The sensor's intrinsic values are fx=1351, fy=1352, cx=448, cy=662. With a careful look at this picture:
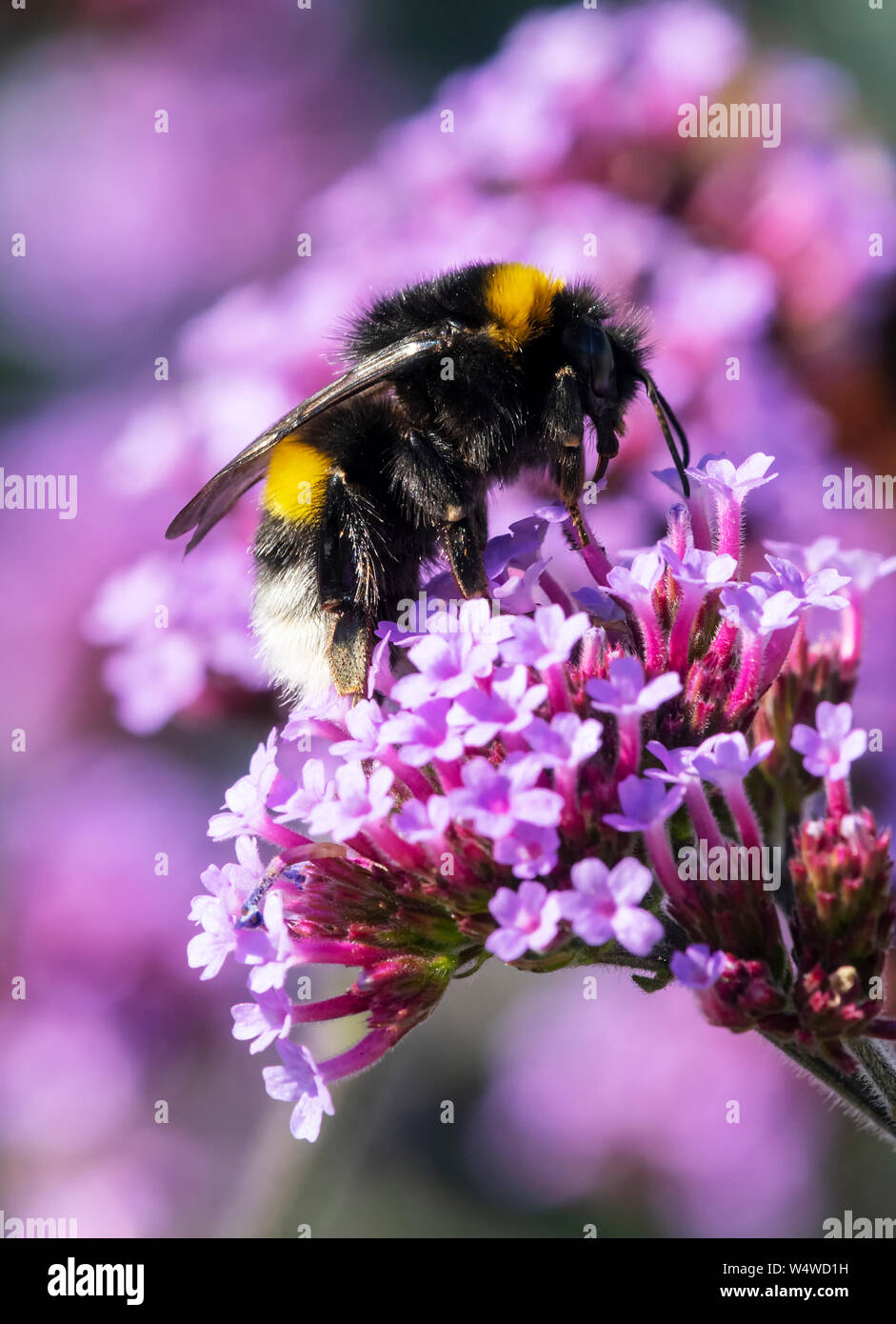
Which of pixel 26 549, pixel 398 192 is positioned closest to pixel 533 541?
pixel 398 192

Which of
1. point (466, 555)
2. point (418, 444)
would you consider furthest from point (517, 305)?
point (466, 555)

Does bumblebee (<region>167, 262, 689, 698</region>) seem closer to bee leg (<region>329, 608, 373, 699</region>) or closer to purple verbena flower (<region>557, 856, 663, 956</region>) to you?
bee leg (<region>329, 608, 373, 699</region>)

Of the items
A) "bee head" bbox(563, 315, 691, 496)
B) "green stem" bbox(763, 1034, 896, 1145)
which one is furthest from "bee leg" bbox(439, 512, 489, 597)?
"green stem" bbox(763, 1034, 896, 1145)

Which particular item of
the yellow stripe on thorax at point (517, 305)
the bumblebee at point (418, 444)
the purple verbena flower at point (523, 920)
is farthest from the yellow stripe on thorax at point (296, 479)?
the purple verbena flower at point (523, 920)

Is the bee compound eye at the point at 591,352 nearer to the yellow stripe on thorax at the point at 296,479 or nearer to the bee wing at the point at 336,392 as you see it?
the bee wing at the point at 336,392

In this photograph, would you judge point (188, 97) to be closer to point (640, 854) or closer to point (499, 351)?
point (499, 351)

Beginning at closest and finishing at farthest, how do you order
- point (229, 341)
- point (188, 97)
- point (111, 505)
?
point (229, 341) → point (111, 505) → point (188, 97)

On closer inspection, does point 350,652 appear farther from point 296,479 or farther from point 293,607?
point 296,479
